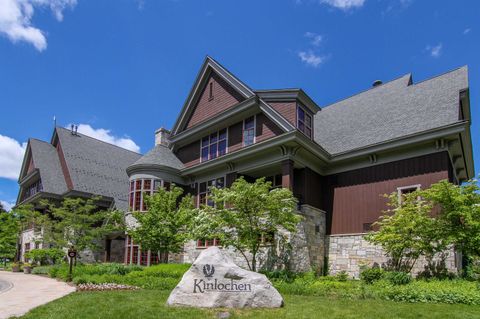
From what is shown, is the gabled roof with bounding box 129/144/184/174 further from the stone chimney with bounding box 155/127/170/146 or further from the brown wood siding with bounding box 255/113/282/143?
the brown wood siding with bounding box 255/113/282/143

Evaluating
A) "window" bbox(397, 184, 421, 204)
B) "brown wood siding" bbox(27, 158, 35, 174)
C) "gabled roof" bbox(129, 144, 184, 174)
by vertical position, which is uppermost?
"brown wood siding" bbox(27, 158, 35, 174)

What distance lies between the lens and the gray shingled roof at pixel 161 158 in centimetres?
2466

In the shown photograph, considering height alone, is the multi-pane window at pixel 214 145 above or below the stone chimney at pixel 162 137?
below

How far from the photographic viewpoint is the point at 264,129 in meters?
20.6

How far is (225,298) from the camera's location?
968 centimetres

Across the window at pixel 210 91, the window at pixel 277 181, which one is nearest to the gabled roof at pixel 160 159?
the window at pixel 210 91

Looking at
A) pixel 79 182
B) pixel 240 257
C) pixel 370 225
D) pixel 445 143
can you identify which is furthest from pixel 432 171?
pixel 79 182

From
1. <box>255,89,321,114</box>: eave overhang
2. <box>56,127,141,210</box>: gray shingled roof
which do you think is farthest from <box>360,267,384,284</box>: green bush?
<box>56,127,141,210</box>: gray shingled roof

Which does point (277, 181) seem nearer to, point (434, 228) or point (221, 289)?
point (434, 228)

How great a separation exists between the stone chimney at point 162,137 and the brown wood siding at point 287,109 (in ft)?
31.8

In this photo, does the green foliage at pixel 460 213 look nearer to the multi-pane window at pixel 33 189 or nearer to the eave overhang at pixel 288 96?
the eave overhang at pixel 288 96

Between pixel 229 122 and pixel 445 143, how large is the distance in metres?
11.3

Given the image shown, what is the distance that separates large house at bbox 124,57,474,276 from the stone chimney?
2.13 meters

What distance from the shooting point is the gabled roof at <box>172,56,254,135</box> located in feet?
72.6
